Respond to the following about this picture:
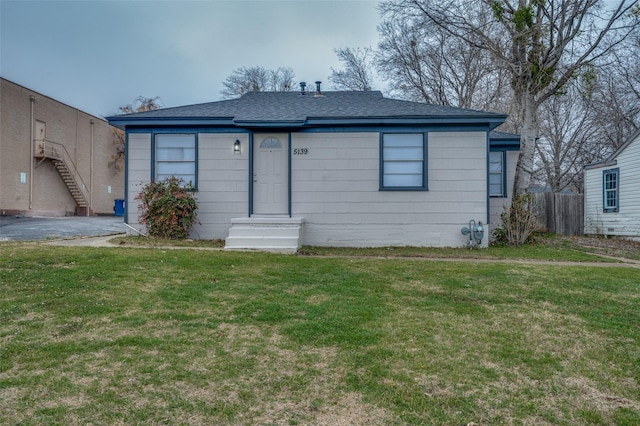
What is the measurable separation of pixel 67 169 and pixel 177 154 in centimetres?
1564

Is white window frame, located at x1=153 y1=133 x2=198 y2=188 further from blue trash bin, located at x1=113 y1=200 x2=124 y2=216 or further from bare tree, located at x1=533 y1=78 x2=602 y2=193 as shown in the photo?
bare tree, located at x1=533 y1=78 x2=602 y2=193

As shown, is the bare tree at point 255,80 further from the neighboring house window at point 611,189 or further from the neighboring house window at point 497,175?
the neighboring house window at point 611,189

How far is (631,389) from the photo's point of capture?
249cm

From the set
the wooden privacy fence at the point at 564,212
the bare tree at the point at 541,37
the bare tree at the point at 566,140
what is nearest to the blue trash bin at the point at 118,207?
the bare tree at the point at 541,37

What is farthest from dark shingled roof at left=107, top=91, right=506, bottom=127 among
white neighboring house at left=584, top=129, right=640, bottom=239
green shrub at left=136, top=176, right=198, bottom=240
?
white neighboring house at left=584, top=129, right=640, bottom=239

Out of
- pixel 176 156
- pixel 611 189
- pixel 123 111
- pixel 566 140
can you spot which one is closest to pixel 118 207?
pixel 123 111

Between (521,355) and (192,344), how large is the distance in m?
2.45

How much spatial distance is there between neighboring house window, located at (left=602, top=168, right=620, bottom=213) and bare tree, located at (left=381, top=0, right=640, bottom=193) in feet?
12.5

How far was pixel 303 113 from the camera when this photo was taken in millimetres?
10141

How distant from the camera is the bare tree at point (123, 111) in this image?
26.5m

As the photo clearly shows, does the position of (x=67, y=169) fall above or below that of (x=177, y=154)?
above

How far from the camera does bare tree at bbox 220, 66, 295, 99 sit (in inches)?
1175

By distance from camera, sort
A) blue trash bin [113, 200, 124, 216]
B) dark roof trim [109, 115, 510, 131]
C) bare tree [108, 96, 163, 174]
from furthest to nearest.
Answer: bare tree [108, 96, 163, 174] < blue trash bin [113, 200, 124, 216] < dark roof trim [109, 115, 510, 131]

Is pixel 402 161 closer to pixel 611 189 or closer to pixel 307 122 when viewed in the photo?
pixel 307 122
